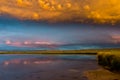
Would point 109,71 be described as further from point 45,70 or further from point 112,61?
point 45,70

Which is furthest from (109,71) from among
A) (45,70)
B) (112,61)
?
(45,70)

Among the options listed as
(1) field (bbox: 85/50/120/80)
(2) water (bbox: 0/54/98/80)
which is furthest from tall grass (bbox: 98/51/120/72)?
(2) water (bbox: 0/54/98/80)

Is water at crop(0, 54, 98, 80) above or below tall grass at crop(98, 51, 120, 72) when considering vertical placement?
below

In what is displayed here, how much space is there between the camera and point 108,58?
26156 mm

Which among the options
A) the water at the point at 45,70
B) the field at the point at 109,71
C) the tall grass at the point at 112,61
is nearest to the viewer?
the field at the point at 109,71

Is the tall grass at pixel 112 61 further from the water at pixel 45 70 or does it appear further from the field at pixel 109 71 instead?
the water at pixel 45 70

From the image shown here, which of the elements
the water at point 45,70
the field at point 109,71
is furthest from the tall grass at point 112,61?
the water at point 45,70

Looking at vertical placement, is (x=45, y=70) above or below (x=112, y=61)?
below

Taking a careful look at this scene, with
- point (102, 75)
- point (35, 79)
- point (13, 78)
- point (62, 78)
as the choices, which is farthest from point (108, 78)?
point (13, 78)

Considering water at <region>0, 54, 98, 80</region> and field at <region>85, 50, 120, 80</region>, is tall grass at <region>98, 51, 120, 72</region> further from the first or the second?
water at <region>0, 54, 98, 80</region>

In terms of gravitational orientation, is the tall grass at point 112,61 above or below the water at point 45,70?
above

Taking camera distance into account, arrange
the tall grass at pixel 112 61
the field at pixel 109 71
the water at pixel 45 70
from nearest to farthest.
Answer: the field at pixel 109 71, the tall grass at pixel 112 61, the water at pixel 45 70

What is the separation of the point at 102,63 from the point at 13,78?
903cm

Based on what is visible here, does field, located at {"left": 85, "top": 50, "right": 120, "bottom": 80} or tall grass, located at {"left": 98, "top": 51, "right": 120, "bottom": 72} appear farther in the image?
tall grass, located at {"left": 98, "top": 51, "right": 120, "bottom": 72}
